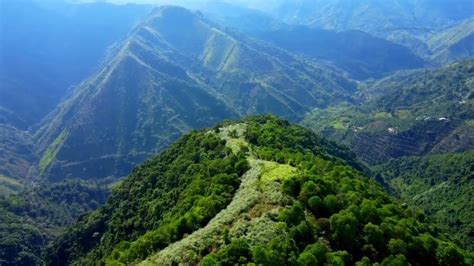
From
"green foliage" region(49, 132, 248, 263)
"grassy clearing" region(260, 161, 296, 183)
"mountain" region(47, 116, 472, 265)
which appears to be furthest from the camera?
"grassy clearing" region(260, 161, 296, 183)

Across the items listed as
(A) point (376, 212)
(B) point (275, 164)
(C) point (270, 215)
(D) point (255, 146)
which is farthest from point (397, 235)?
(D) point (255, 146)

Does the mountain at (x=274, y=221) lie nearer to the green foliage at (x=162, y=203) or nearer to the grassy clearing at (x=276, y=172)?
the grassy clearing at (x=276, y=172)

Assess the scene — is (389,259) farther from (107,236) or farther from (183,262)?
(107,236)

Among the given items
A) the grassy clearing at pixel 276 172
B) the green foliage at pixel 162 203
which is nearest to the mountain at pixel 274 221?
the grassy clearing at pixel 276 172

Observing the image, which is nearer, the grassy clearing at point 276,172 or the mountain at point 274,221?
the mountain at point 274,221

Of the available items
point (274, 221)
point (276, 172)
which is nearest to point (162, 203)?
point (276, 172)

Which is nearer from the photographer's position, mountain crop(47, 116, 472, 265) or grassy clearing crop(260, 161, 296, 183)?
mountain crop(47, 116, 472, 265)

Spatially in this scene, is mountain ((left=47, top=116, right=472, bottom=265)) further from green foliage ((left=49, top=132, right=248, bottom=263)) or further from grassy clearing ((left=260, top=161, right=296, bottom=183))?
green foliage ((left=49, top=132, right=248, bottom=263))

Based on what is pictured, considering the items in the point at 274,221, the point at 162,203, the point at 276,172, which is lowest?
the point at 274,221

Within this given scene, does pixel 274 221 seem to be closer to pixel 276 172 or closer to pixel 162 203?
pixel 276 172

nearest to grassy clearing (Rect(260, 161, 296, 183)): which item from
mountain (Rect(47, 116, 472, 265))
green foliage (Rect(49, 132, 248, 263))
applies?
mountain (Rect(47, 116, 472, 265))

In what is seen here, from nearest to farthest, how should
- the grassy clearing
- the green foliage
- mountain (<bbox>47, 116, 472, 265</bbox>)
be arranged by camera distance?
mountain (<bbox>47, 116, 472, 265</bbox>) < the green foliage < the grassy clearing
